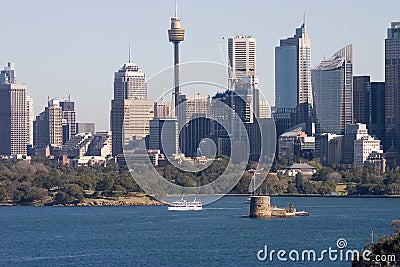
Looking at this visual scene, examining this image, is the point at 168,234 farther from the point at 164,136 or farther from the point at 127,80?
the point at 127,80

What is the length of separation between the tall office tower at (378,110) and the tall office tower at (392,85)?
2.09ft

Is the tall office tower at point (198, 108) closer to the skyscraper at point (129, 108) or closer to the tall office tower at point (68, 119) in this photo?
the skyscraper at point (129, 108)

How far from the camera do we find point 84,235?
35.3m

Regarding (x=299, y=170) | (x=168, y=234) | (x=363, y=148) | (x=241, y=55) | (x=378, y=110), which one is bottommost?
(x=168, y=234)

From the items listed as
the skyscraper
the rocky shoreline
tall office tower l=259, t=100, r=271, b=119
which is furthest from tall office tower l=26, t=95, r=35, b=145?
the rocky shoreline

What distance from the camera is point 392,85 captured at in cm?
8712

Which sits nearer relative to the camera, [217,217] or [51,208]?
[217,217]

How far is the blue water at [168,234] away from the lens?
28781mm

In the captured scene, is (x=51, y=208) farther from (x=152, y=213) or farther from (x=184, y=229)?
(x=184, y=229)

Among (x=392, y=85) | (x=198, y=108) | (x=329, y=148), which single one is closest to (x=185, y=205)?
(x=198, y=108)

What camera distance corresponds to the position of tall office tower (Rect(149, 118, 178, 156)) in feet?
225

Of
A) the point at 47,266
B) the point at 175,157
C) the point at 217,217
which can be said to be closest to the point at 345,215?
the point at 217,217

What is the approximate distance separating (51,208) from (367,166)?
94.6 ft

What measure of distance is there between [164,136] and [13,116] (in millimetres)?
35670
